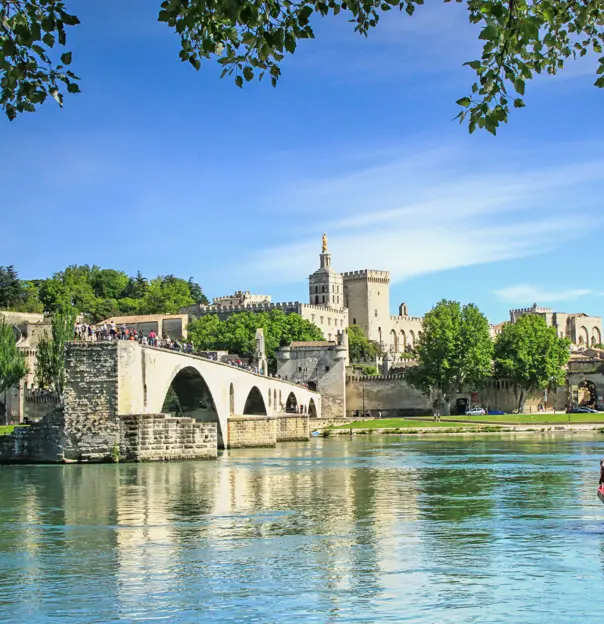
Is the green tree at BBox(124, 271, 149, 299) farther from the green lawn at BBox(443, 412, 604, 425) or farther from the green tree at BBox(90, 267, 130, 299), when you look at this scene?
the green lawn at BBox(443, 412, 604, 425)

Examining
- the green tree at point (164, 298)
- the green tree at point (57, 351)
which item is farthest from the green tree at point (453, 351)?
the green tree at point (164, 298)

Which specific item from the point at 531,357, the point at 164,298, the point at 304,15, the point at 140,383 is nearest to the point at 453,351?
the point at 531,357

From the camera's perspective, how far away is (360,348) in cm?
13125

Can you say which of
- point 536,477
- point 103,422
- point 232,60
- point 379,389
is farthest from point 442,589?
point 379,389

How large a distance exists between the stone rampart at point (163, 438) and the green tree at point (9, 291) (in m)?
75.9

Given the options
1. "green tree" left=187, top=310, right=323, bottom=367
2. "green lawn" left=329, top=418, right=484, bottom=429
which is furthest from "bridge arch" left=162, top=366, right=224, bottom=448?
"green tree" left=187, top=310, right=323, bottom=367

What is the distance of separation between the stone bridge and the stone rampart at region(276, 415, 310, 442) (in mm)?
9315

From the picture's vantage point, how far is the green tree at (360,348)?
128 meters

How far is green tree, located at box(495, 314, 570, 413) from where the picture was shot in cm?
9331

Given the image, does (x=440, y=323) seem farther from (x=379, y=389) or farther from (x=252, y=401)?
(x=252, y=401)

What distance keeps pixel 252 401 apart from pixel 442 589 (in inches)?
2020

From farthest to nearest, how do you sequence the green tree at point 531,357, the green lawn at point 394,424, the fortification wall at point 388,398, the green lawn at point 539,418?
1. the fortification wall at point 388,398
2. the green tree at point 531,357
3. the green lawn at point 539,418
4. the green lawn at point 394,424

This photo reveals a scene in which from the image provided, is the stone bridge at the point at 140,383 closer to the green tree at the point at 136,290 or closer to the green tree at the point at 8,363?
the green tree at the point at 8,363

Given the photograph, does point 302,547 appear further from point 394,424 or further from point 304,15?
point 394,424
